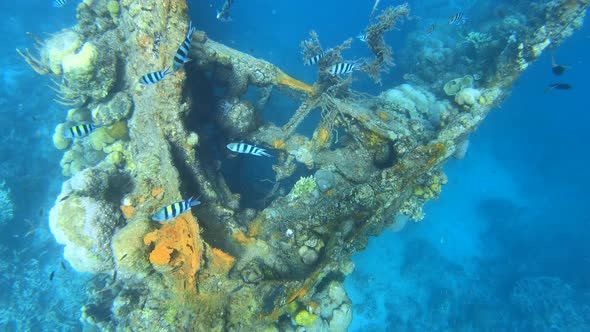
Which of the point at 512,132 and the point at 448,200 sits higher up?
the point at 512,132

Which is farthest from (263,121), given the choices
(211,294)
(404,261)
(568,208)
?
(568,208)

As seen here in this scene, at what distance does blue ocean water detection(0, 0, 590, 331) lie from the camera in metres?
11.7

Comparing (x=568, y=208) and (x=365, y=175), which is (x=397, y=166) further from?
(x=568, y=208)

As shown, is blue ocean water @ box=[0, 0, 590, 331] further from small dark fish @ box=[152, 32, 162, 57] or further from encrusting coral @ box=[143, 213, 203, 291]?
small dark fish @ box=[152, 32, 162, 57]

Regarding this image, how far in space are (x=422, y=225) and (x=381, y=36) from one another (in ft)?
37.9

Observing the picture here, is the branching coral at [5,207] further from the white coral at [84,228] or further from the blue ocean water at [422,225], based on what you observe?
the white coral at [84,228]

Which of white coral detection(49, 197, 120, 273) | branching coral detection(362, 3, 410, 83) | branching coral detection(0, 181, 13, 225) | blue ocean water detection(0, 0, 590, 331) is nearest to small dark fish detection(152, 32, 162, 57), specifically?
white coral detection(49, 197, 120, 273)

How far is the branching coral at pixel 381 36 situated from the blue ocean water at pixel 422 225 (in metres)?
7.90

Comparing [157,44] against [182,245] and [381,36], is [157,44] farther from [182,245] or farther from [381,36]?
[381,36]

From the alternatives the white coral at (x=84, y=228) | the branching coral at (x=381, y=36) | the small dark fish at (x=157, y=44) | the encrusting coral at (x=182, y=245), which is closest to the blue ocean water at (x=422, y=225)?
the white coral at (x=84, y=228)

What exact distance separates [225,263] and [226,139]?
3.62 m

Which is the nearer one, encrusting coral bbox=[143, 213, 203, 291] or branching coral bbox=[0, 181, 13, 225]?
encrusting coral bbox=[143, 213, 203, 291]

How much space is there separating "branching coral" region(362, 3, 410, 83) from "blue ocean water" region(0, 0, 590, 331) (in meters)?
7.90

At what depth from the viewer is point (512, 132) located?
82.2 feet
